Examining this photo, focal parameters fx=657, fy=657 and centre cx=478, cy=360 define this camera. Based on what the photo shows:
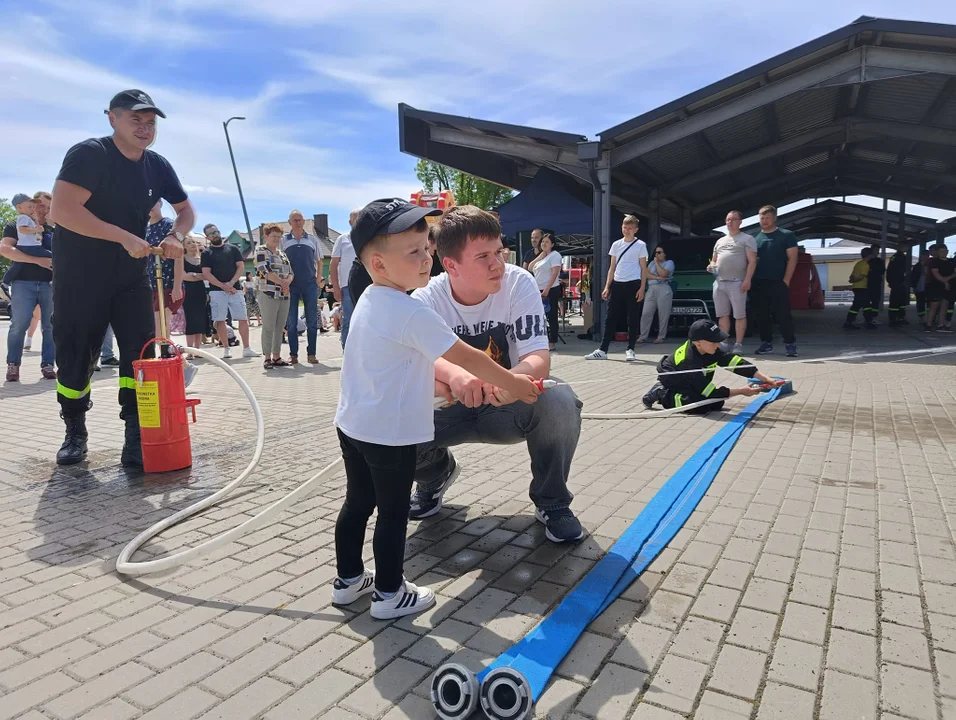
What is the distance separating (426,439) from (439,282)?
Answer: 3.57 ft

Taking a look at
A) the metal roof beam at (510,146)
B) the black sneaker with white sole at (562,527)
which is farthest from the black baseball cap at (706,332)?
the metal roof beam at (510,146)

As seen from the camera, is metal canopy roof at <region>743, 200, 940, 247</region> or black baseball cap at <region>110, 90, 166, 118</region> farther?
metal canopy roof at <region>743, 200, 940, 247</region>

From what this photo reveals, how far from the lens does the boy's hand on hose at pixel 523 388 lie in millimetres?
2207

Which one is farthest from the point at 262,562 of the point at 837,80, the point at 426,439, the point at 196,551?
→ the point at 837,80

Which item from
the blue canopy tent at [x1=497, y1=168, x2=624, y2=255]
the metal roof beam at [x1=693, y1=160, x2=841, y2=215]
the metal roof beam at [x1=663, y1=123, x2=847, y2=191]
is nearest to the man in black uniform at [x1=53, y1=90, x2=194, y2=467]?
the blue canopy tent at [x1=497, y1=168, x2=624, y2=255]

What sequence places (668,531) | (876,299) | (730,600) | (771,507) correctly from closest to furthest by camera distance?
(730,600) → (668,531) → (771,507) → (876,299)

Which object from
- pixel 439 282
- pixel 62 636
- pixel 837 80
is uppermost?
pixel 837 80

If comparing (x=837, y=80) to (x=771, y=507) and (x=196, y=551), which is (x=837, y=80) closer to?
(x=771, y=507)

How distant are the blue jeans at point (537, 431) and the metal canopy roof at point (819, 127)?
30.8 feet

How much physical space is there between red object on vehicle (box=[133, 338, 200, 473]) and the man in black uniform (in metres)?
0.26

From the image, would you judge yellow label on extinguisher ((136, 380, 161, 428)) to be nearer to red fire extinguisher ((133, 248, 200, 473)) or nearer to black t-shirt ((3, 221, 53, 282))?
red fire extinguisher ((133, 248, 200, 473))

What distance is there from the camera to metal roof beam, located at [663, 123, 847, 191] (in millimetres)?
14664

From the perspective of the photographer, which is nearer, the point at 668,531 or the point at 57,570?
the point at 57,570

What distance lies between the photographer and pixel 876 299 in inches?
614
